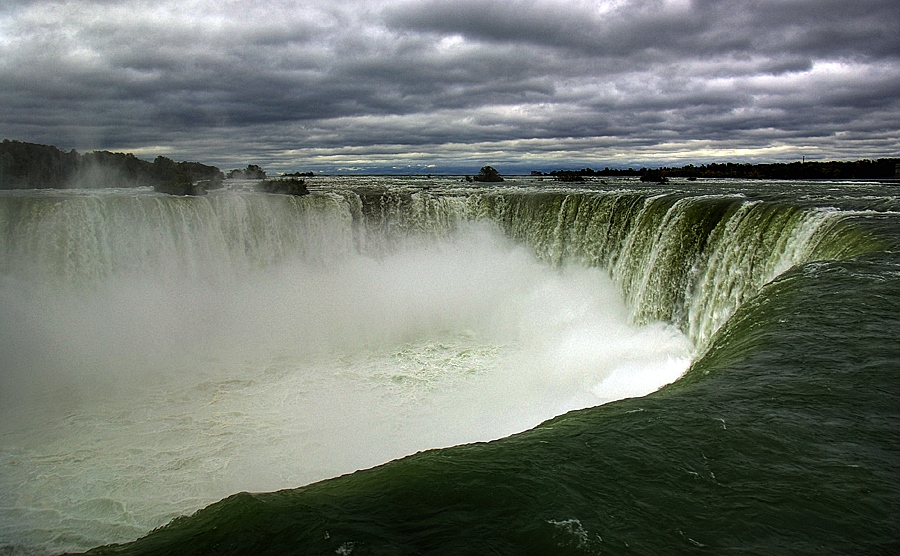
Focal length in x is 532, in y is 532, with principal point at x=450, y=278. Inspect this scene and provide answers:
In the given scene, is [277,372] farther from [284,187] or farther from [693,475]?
[284,187]

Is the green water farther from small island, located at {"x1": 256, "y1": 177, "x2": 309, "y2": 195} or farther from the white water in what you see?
small island, located at {"x1": 256, "y1": 177, "x2": 309, "y2": 195}

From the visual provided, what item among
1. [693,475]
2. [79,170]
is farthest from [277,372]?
[79,170]

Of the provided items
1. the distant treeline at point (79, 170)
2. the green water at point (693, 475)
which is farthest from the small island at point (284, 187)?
the green water at point (693, 475)

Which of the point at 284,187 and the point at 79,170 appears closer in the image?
the point at 284,187

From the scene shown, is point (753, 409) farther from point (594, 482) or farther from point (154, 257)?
point (154, 257)

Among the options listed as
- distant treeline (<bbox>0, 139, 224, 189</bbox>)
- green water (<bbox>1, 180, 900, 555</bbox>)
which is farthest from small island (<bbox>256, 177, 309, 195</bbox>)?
green water (<bbox>1, 180, 900, 555</bbox>)
